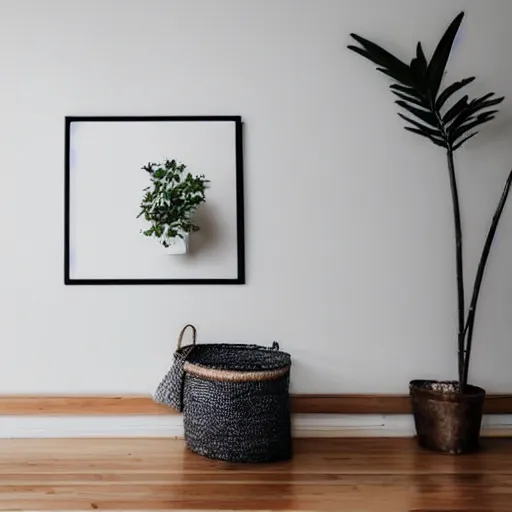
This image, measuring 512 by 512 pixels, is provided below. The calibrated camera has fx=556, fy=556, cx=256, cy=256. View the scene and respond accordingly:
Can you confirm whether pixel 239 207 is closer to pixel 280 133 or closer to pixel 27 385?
pixel 280 133

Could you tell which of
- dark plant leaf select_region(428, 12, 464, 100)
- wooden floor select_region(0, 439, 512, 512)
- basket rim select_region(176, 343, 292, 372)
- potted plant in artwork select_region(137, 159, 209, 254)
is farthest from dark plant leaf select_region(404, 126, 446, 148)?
wooden floor select_region(0, 439, 512, 512)

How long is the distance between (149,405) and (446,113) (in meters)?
1.31

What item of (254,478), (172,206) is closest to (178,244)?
(172,206)

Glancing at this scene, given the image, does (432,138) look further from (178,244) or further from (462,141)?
(178,244)

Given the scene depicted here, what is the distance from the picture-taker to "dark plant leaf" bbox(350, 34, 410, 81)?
1679mm

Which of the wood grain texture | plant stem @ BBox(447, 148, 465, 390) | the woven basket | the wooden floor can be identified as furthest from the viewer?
the wood grain texture

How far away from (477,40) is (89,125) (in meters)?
1.31

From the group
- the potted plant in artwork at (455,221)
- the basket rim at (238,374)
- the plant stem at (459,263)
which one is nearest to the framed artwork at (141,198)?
the basket rim at (238,374)

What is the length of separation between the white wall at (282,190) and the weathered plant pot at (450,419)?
176mm

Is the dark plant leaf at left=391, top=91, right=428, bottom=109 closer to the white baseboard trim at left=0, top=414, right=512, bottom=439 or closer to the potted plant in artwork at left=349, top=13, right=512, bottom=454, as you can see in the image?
the potted plant in artwork at left=349, top=13, right=512, bottom=454

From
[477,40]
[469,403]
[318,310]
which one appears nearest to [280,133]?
[318,310]

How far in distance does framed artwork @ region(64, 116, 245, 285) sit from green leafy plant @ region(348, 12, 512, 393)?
519 mm

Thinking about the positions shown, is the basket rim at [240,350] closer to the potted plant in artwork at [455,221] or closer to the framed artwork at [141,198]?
the framed artwork at [141,198]

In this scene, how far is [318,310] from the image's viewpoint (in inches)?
71.4
